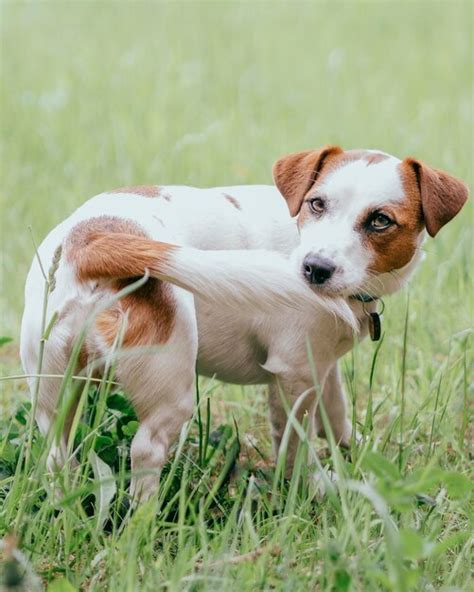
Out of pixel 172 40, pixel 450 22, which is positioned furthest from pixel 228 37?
pixel 450 22

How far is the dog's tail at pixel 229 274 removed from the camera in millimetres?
2785

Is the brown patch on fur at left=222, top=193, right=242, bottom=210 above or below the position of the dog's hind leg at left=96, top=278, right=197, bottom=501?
above

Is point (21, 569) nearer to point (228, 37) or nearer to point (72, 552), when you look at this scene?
point (72, 552)

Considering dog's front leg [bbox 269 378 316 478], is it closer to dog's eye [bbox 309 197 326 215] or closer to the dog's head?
the dog's head

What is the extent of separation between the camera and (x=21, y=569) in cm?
266

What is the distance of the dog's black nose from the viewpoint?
3.11 metres

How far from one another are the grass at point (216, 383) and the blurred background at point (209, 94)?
26 millimetres

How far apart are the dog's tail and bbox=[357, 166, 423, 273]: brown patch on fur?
1.36 ft

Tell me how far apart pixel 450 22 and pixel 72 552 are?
942cm

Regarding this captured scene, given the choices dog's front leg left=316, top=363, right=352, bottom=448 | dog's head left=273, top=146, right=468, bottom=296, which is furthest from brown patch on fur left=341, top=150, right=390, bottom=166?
dog's front leg left=316, top=363, right=352, bottom=448

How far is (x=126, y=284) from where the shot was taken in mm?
3016

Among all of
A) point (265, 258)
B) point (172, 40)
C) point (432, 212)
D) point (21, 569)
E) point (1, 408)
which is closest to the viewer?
point (21, 569)

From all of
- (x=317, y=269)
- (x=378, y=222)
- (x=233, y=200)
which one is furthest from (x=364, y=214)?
(x=233, y=200)

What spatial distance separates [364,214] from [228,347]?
0.69 m
